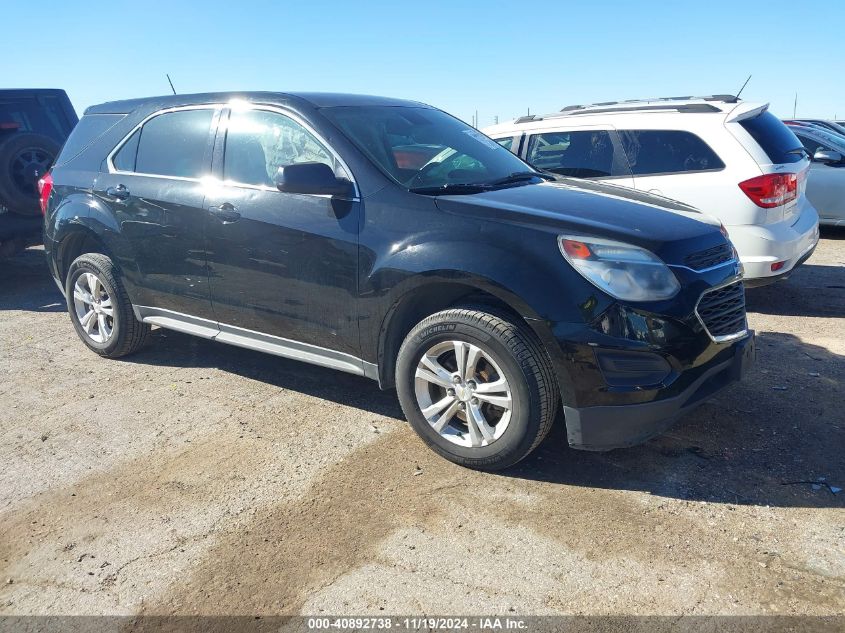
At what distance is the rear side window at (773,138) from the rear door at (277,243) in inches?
146

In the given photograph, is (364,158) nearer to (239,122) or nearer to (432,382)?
(239,122)

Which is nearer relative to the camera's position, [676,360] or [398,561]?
[398,561]

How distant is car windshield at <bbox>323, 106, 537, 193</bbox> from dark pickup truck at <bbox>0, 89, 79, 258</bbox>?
4.85m

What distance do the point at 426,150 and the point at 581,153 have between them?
269 cm

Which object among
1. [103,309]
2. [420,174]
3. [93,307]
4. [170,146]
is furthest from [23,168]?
[420,174]

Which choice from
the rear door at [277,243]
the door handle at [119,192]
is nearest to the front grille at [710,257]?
the rear door at [277,243]

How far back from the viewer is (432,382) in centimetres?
359

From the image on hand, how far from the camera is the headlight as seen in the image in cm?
316

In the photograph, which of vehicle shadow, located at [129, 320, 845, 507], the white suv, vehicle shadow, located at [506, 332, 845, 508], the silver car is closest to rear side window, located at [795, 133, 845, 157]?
the silver car

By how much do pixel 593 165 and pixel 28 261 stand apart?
313 inches

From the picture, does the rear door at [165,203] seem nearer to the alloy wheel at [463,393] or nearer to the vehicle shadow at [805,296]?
the alloy wheel at [463,393]

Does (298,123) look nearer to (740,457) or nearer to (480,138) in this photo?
(480,138)

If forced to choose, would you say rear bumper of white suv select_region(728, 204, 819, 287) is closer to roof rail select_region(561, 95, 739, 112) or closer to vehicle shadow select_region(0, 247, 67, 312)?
roof rail select_region(561, 95, 739, 112)

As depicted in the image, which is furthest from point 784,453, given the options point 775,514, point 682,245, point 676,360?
point 682,245
